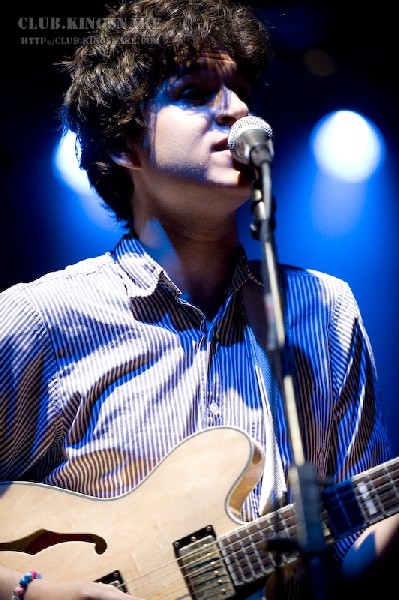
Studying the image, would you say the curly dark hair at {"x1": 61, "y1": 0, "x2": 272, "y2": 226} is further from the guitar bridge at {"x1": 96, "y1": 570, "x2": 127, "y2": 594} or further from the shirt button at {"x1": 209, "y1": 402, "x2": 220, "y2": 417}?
the guitar bridge at {"x1": 96, "y1": 570, "x2": 127, "y2": 594}

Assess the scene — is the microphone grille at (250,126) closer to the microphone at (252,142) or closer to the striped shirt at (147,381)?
the microphone at (252,142)

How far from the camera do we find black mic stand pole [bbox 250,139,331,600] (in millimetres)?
1223

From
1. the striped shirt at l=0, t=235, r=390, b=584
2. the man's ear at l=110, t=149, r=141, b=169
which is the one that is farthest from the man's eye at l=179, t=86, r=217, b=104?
the striped shirt at l=0, t=235, r=390, b=584

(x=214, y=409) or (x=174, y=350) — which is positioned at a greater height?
(x=174, y=350)

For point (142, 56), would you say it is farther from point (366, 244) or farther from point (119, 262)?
point (366, 244)

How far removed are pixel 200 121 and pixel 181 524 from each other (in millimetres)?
1062

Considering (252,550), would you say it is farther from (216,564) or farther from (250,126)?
(250,126)

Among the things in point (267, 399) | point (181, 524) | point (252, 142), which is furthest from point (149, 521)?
point (252, 142)

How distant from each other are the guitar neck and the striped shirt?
0.15m

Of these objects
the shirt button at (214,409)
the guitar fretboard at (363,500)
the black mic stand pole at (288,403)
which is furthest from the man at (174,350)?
the black mic stand pole at (288,403)

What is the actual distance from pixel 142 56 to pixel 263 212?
1.08 meters

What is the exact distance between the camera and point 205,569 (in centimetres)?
177

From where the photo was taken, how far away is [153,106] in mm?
2293

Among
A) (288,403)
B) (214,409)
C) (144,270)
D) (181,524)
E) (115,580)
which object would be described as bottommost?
(115,580)
